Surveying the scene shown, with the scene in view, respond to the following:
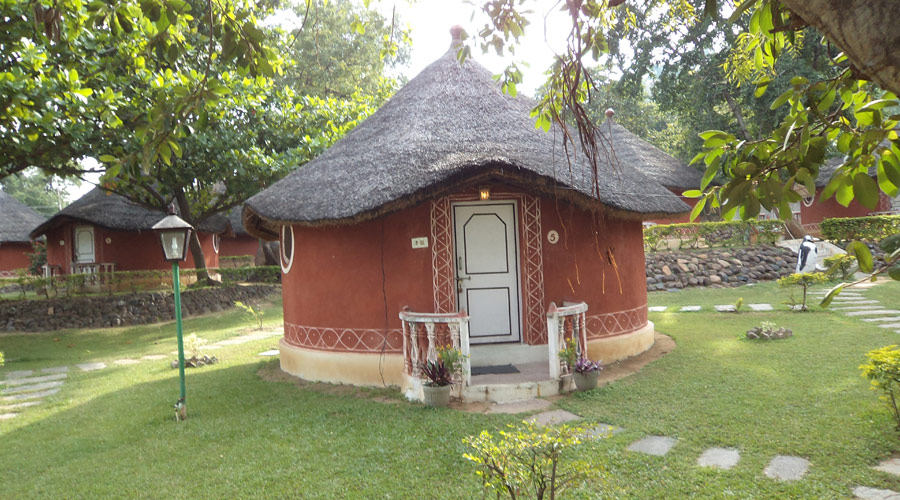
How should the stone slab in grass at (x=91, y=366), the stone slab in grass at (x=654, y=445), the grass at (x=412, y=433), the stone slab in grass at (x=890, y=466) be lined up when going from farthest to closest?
1. the stone slab in grass at (x=91, y=366)
2. the stone slab in grass at (x=654, y=445)
3. the grass at (x=412, y=433)
4. the stone slab in grass at (x=890, y=466)

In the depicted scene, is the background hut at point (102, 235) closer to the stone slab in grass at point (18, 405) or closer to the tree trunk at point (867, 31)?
the stone slab in grass at point (18, 405)

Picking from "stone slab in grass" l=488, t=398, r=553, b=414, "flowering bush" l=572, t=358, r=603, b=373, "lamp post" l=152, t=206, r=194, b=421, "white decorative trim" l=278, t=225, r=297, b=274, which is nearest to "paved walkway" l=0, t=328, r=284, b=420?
"white decorative trim" l=278, t=225, r=297, b=274

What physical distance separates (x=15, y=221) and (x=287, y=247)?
24659 millimetres

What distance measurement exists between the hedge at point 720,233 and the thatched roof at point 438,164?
9133 mm

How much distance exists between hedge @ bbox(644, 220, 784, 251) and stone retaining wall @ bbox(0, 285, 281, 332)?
13537 millimetres

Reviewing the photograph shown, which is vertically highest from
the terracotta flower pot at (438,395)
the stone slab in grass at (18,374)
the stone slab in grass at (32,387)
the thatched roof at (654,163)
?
the thatched roof at (654,163)

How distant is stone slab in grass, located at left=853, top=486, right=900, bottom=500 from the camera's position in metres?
3.23

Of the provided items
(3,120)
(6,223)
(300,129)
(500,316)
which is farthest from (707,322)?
(6,223)

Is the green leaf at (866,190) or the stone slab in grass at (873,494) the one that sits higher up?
the green leaf at (866,190)

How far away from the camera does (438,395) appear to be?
18.6 ft

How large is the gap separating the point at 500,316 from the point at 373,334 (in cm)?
166

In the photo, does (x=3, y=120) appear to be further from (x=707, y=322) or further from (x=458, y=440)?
(x=707, y=322)

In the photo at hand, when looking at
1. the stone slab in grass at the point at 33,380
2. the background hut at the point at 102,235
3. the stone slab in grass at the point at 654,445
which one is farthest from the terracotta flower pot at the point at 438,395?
the background hut at the point at 102,235

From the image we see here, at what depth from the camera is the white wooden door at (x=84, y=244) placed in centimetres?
1933
